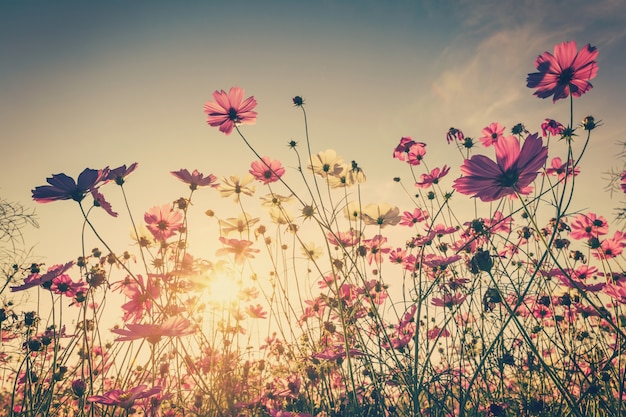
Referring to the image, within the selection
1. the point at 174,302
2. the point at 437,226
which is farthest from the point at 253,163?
the point at 437,226

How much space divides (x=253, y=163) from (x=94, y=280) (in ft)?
3.13

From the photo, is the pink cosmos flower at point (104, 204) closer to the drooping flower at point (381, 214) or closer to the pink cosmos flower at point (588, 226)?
the drooping flower at point (381, 214)

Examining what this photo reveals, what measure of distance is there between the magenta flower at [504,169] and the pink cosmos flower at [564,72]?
37cm

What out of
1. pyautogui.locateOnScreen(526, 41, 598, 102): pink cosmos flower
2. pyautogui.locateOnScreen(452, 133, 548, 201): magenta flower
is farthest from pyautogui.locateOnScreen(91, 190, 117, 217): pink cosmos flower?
pyautogui.locateOnScreen(526, 41, 598, 102): pink cosmos flower

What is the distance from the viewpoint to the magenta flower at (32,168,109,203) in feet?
3.65

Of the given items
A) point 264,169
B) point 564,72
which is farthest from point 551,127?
point 264,169

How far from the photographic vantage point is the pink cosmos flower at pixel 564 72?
1077 mm

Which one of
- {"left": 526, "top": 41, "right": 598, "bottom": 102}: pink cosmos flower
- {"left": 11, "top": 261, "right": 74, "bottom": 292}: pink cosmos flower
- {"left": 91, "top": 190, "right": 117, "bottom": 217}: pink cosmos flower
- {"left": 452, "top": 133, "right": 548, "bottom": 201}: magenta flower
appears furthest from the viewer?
{"left": 11, "top": 261, "right": 74, "bottom": 292}: pink cosmos flower

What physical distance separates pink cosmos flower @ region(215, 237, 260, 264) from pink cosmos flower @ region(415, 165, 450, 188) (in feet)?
3.62

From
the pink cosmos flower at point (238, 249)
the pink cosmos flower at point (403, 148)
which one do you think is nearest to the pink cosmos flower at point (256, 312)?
the pink cosmos flower at point (238, 249)

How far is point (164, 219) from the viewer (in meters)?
1.75

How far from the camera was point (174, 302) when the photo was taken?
4.62 feet

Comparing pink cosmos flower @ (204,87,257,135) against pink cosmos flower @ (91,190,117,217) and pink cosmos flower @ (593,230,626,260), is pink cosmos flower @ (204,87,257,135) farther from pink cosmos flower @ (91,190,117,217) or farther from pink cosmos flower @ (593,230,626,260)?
pink cosmos flower @ (593,230,626,260)

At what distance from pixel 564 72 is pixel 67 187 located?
1.69 meters
